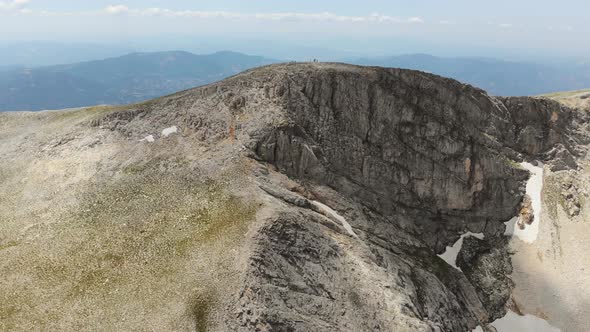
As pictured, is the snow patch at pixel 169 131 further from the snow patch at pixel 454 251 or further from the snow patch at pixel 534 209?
the snow patch at pixel 534 209

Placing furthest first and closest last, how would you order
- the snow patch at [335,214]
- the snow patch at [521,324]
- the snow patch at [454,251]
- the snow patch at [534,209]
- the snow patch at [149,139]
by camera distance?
the snow patch at [534,209]
the snow patch at [454,251]
the snow patch at [521,324]
the snow patch at [149,139]
the snow patch at [335,214]

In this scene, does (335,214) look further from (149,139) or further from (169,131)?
(149,139)

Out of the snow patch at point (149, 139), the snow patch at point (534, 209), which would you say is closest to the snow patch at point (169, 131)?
the snow patch at point (149, 139)

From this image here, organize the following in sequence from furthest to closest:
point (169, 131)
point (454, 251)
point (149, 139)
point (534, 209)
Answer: point (534, 209) < point (454, 251) < point (169, 131) < point (149, 139)

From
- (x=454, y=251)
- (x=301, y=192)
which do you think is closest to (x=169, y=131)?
(x=301, y=192)

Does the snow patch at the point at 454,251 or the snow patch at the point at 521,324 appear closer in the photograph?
the snow patch at the point at 521,324

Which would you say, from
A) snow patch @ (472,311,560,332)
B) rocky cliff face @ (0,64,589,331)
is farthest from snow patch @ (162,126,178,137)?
snow patch @ (472,311,560,332)

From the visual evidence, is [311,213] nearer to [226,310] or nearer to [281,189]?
[281,189]
